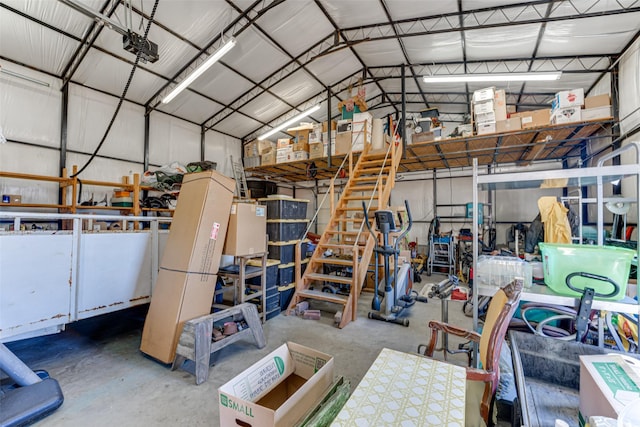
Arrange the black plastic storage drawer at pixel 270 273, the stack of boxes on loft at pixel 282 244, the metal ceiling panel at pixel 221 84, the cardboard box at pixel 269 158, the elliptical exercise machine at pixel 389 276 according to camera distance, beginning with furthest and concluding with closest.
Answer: the cardboard box at pixel 269 158 < the metal ceiling panel at pixel 221 84 < the stack of boxes on loft at pixel 282 244 < the black plastic storage drawer at pixel 270 273 < the elliptical exercise machine at pixel 389 276

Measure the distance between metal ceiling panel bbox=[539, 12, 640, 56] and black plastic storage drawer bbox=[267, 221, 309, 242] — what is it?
5.64 meters

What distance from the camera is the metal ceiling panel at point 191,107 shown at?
714cm

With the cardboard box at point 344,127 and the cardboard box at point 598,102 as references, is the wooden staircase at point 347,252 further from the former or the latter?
the cardboard box at point 598,102

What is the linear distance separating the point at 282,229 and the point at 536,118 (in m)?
5.59

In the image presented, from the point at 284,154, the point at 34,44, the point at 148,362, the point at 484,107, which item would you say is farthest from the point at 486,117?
the point at 34,44

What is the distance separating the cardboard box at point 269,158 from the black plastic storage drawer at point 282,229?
4.53 metres

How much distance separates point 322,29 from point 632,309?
6777 millimetres

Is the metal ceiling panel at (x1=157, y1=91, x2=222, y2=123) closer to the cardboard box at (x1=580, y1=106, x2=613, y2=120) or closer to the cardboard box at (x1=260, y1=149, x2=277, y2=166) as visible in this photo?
the cardboard box at (x1=260, y1=149, x2=277, y2=166)

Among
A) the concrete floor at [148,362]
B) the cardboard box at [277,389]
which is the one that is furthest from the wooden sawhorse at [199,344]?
the cardboard box at [277,389]

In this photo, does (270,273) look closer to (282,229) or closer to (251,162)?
(282,229)

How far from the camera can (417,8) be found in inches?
192

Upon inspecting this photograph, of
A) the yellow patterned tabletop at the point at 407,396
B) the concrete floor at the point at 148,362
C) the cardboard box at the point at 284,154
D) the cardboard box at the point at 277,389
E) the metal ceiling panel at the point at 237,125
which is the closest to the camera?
the yellow patterned tabletop at the point at 407,396

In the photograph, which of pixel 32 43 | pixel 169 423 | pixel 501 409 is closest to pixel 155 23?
pixel 32 43

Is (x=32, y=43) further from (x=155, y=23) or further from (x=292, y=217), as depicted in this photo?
(x=292, y=217)
